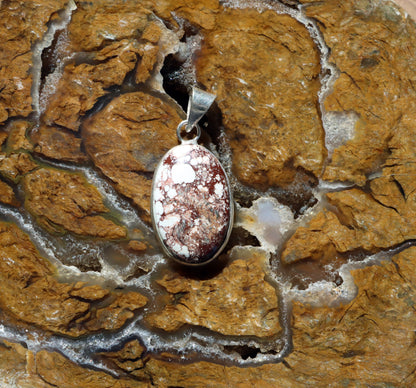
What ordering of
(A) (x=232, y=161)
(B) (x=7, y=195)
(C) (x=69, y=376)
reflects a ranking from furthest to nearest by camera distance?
(A) (x=232, y=161)
(B) (x=7, y=195)
(C) (x=69, y=376)

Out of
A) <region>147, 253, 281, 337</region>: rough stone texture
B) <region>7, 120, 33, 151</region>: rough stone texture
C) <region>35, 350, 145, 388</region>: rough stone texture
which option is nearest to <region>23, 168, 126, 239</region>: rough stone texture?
<region>7, 120, 33, 151</region>: rough stone texture

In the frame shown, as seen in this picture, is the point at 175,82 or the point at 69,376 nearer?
the point at 69,376

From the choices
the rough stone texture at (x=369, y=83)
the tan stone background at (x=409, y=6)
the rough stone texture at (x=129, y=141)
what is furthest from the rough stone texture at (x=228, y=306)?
the tan stone background at (x=409, y=6)

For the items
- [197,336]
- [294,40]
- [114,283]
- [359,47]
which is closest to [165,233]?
[114,283]

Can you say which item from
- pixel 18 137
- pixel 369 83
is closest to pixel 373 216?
pixel 369 83

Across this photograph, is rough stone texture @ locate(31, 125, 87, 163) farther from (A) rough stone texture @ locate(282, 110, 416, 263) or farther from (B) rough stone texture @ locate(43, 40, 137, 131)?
(A) rough stone texture @ locate(282, 110, 416, 263)

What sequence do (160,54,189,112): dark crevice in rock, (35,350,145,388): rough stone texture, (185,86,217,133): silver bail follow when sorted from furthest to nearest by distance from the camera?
(160,54,189,112): dark crevice in rock → (185,86,217,133): silver bail → (35,350,145,388): rough stone texture

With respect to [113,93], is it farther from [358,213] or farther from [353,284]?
[353,284]

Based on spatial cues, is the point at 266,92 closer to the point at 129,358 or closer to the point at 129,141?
the point at 129,141
